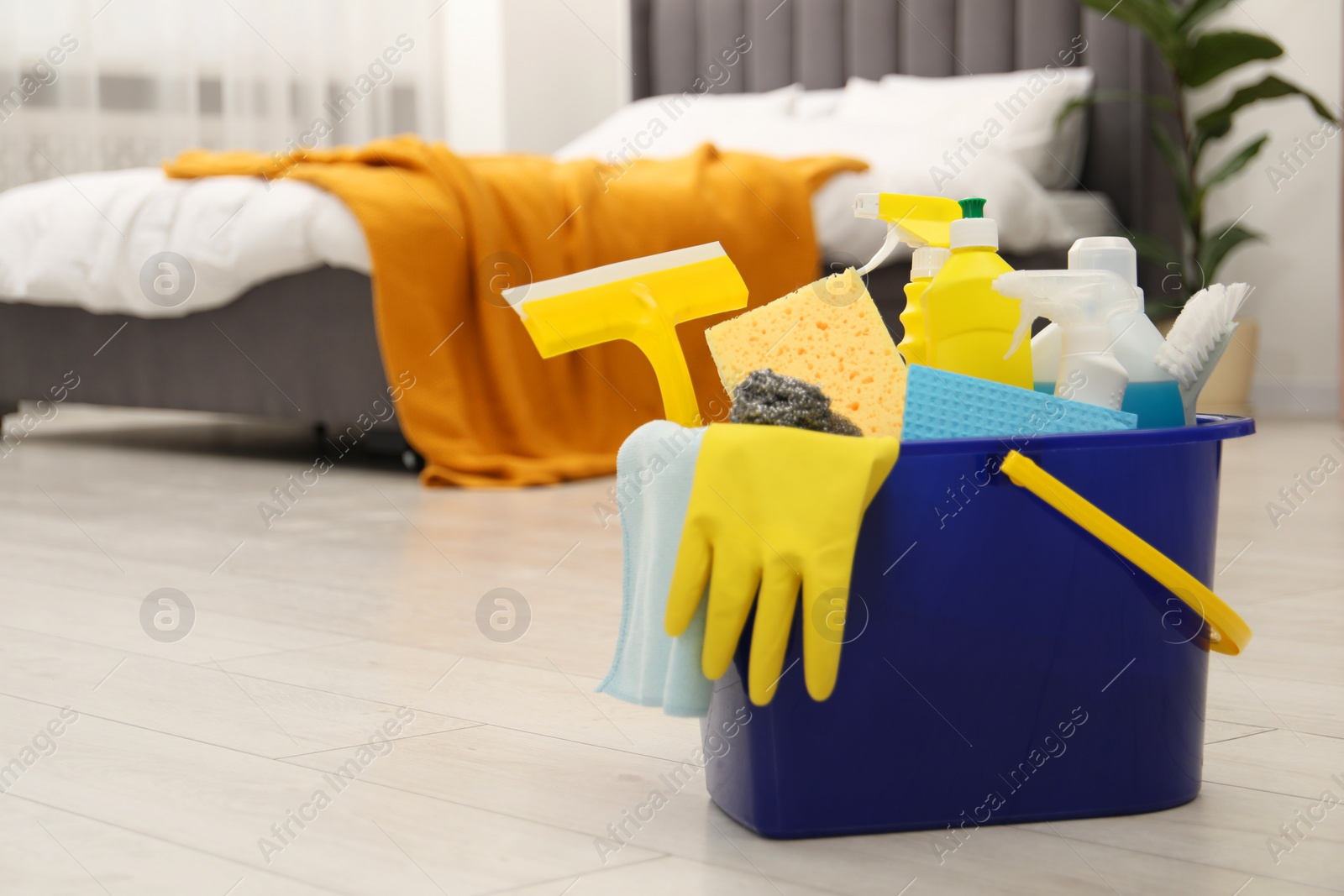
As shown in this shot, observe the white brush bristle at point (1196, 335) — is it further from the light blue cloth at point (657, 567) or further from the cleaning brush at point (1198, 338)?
the light blue cloth at point (657, 567)

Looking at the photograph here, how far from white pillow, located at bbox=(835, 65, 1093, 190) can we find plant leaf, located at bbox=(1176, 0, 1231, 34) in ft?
1.07

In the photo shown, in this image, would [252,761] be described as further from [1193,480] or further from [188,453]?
[188,453]

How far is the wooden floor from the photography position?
0.73 m

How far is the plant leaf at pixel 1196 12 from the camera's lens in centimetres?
318

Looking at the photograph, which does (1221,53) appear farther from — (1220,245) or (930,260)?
(930,260)

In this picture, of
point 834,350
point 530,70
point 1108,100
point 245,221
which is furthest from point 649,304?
point 530,70

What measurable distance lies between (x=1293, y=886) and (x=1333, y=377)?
9.95 feet

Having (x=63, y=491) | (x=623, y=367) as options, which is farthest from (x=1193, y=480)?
(x=63, y=491)

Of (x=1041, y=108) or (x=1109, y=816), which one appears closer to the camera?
(x=1109, y=816)

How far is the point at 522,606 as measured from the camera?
1.41 m

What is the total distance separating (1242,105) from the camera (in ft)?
10.5

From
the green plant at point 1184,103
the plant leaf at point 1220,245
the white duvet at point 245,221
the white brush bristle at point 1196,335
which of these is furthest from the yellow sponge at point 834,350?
the plant leaf at point 1220,245

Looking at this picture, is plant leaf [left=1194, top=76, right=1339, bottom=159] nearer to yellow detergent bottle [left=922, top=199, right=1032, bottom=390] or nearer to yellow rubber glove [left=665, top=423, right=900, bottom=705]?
yellow detergent bottle [left=922, top=199, right=1032, bottom=390]

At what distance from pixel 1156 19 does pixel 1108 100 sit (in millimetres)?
232
